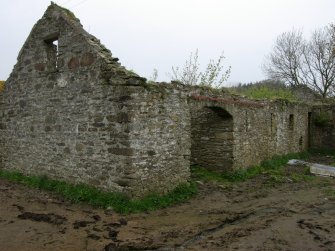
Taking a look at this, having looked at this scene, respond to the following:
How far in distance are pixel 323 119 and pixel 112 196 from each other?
44.3ft

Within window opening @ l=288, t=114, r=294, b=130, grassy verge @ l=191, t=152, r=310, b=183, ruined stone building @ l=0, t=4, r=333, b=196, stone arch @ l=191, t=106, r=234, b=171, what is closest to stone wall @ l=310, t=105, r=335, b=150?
window opening @ l=288, t=114, r=294, b=130

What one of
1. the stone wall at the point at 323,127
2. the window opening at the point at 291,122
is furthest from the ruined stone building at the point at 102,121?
the stone wall at the point at 323,127

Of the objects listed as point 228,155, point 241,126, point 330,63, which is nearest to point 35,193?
point 228,155

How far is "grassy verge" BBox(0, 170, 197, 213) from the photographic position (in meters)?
7.21

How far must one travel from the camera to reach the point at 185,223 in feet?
21.3

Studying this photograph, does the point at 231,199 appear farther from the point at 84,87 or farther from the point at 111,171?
the point at 84,87

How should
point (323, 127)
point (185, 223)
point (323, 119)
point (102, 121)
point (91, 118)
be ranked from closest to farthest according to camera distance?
point (185, 223) → point (102, 121) → point (91, 118) → point (323, 119) → point (323, 127)

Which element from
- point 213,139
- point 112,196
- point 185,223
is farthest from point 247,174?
point 112,196

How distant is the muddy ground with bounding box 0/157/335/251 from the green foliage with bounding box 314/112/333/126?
9342mm

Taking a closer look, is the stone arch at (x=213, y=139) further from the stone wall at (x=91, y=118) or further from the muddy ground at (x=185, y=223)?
the stone wall at (x=91, y=118)

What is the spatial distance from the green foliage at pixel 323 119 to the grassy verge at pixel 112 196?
36.8ft

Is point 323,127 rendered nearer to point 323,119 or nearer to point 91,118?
point 323,119

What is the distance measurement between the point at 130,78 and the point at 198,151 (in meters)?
4.58

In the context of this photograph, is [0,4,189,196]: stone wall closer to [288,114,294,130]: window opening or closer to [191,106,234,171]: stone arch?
[191,106,234,171]: stone arch
